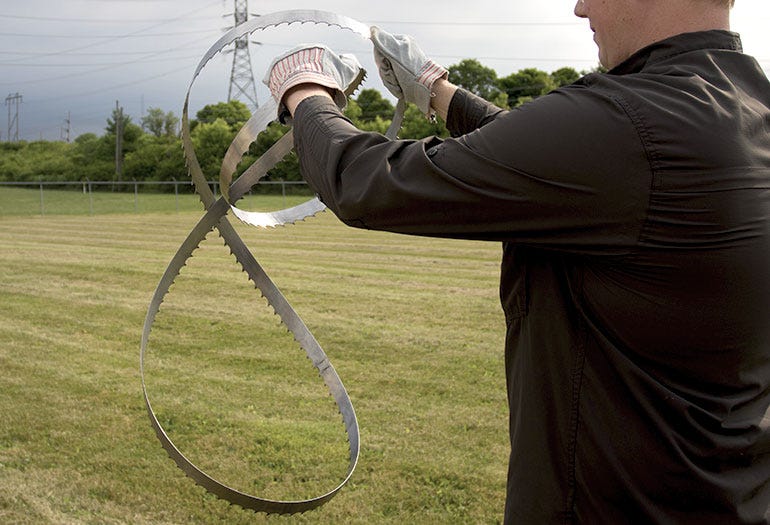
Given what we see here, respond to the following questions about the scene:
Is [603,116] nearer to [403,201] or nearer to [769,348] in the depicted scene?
[403,201]

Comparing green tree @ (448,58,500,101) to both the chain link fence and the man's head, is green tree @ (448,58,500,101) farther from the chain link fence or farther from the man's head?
the man's head

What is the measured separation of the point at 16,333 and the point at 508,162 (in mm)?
10001

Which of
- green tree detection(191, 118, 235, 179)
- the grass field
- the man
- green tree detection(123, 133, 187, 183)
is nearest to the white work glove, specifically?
the man

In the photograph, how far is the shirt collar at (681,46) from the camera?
1922mm

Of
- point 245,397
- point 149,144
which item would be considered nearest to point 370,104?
point 149,144

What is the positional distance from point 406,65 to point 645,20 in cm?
96

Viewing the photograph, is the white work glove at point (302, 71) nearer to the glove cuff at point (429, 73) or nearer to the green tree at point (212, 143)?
the glove cuff at point (429, 73)

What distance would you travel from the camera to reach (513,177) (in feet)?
6.00

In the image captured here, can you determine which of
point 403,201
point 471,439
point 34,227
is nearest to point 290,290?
point 471,439

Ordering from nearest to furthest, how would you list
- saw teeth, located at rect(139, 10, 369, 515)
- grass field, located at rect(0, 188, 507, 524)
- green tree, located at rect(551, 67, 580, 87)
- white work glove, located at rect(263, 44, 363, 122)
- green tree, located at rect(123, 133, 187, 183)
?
white work glove, located at rect(263, 44, 363, 122) → saw teeth, located at rect(139, 10, 369, 515) → grass field, located at rect(0, 188, 507, 524) → green tree, located at rect(123, 133, 187, 183) → green tree, located at rect(551, 67, 580, 87)

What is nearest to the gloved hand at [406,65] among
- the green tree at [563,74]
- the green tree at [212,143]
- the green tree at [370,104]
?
the green tree at [212,143]

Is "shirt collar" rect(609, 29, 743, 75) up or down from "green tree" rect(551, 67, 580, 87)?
down

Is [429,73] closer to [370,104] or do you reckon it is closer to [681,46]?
[681,46]

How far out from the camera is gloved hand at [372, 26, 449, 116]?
2.76 metres
